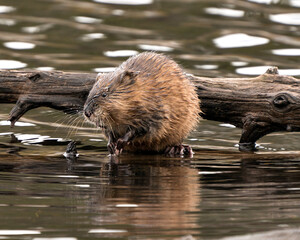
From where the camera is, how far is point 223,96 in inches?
350

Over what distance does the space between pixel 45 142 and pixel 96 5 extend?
7.98 metres

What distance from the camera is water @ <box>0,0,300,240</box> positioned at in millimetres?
5145

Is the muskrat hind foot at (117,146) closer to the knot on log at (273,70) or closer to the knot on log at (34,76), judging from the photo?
the knot on log at (34,76)

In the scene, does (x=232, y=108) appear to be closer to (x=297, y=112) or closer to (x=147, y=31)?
(x=297, y=112)

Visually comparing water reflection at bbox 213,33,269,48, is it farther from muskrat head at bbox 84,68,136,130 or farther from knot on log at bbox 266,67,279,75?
muskrat head at bbox 84,68,136,130

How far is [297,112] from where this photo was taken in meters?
8.45

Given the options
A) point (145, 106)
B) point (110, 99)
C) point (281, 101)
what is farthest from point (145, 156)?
point (281, 101)

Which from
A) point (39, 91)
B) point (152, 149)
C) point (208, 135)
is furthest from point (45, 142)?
point (208, 135)

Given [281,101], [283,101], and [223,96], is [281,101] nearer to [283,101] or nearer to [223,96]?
[283,101]

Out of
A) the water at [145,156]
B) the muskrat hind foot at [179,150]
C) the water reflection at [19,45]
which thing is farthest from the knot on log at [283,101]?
the water reflection at [19,45]

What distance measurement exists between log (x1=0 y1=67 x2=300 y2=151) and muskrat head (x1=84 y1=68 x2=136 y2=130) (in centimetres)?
85

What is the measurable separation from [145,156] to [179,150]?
470 mm

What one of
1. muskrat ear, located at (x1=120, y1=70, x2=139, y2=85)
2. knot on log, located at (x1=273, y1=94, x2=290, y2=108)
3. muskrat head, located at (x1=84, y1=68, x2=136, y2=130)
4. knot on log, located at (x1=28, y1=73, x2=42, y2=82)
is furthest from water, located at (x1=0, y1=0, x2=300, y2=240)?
muskrat ear, located at (x1=120, y1=70, x2=139, y2=85)

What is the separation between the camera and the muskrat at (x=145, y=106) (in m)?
8.10
